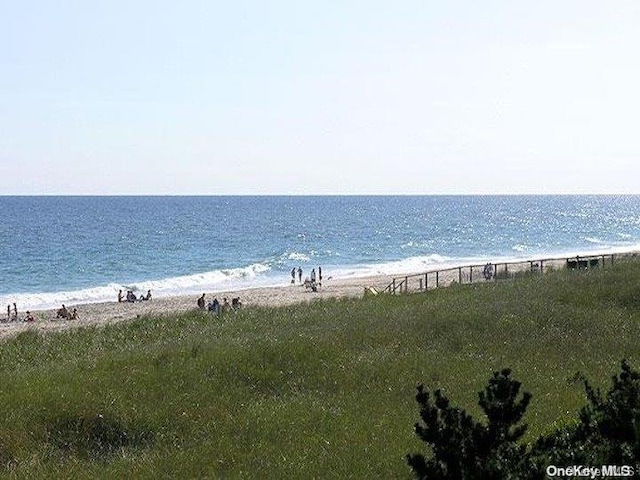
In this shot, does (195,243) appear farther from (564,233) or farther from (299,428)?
(299,428)

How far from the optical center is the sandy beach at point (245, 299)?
129 ft

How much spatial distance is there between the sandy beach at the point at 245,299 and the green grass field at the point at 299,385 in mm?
16189

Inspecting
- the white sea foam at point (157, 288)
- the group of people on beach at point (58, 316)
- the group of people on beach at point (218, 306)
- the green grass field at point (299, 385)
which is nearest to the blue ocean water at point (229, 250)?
the white sea foam at point (157, 288)

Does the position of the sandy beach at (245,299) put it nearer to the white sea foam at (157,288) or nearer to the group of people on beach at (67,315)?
the group of people on beach at (67,315)

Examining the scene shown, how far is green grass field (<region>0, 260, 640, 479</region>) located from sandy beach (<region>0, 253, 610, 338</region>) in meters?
16.2

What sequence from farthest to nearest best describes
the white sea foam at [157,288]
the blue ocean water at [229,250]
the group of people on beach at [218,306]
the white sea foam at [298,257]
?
the white sea foam at [298,257] < the blue ocean water at [229,250] < the white sea foam at [157,288] < the group of people on beach at [218,306]

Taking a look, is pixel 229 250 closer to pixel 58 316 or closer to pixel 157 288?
pixel 157 288

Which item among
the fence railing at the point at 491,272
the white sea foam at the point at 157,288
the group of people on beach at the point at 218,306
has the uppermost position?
the fence railing at the point at 491,272

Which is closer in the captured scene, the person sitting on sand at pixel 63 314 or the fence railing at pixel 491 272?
the fence railing at pixel 491 272

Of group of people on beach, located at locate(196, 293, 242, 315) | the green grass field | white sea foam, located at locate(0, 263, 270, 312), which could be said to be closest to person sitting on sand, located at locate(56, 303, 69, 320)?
group of people on beach, located at locate(196, 293, 242, 315)

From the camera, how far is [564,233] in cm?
12256

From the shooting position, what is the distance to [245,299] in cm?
4853

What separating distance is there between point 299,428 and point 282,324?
1030 cm

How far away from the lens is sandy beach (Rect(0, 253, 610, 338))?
3919 cm
